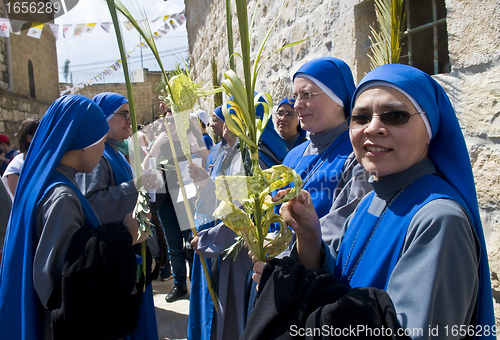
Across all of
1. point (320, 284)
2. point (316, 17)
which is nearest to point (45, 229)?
point (320, 284)

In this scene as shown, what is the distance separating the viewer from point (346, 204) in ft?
5.05

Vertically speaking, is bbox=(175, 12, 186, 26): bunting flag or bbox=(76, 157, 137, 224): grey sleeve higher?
bbox=(175, 12, 186, 26): bunting flag

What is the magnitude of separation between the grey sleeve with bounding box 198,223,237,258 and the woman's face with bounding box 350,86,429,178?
3.78 feet

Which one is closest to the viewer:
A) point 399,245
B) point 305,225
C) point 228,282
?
point 399,245

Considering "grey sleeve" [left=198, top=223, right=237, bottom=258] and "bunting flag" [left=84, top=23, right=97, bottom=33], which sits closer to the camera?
"grey sleeve" [left=198, top=223, right=237, bottom=258]

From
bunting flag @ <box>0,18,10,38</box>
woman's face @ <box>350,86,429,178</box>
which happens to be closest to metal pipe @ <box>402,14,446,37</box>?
woman's face @ <box>350,86,429,178</box>

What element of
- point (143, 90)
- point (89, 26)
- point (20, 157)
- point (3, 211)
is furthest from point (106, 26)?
point (143, 90)

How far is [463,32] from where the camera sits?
1852mm

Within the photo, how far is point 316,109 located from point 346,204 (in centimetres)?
65

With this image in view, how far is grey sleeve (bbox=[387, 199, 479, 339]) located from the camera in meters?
0.88

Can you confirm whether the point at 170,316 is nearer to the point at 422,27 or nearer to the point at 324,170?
the point at 324,170

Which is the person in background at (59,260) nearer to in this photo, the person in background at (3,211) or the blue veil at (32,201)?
the blue veil at (32,201)

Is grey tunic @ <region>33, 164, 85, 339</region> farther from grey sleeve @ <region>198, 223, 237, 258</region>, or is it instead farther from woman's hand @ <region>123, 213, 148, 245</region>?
grey sleeve @ <region>198, 223, 237, 258</region>

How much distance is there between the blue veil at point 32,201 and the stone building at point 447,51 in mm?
2089
